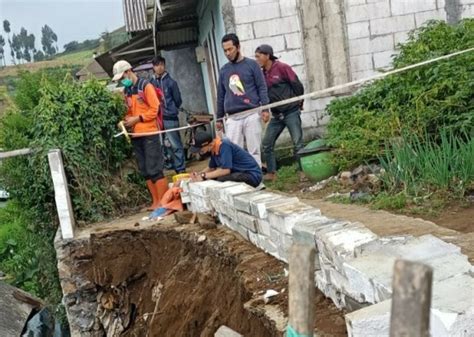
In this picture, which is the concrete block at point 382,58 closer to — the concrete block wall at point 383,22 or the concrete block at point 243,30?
the concrete block wall at point 383,22

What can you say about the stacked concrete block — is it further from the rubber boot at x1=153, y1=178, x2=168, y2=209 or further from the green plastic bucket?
the rubber boot at x1=153, y1=178, x2=168, y2=209

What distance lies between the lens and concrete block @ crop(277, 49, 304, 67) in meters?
10.2

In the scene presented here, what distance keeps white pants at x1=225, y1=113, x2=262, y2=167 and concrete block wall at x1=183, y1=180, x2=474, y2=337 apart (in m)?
2.52

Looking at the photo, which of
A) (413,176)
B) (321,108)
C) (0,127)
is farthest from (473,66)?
(0,127)

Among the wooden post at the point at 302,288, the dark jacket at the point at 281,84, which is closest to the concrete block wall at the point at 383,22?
the dark jacket at the point at 281,84

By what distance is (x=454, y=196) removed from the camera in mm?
6309

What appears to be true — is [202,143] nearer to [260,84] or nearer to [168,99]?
[260,84]

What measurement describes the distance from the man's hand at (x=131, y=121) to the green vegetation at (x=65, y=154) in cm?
30

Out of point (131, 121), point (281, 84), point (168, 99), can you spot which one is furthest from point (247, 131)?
point (168, 99)

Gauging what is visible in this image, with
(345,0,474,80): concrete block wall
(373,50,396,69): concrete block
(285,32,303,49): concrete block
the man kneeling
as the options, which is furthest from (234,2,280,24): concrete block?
the man kneeling

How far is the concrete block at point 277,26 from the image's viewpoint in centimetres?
1015

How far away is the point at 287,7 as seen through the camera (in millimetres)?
10180

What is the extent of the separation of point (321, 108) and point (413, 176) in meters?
3.97

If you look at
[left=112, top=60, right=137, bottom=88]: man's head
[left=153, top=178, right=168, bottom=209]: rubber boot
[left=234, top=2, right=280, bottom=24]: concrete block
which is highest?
[left=234, top=2, right=280, bottom=24]: concrete block
